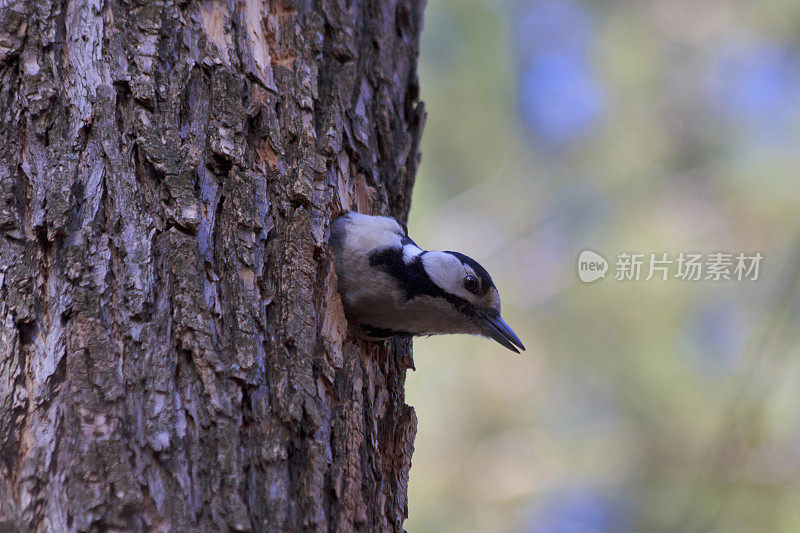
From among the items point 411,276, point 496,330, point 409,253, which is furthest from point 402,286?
point 496,330

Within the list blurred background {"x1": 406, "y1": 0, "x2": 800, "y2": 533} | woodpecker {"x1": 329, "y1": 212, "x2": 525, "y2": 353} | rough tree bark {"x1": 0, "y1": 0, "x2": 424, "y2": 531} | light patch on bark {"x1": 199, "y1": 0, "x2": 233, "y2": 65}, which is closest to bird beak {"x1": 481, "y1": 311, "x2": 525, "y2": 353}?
woodpecker {"x1": 329, "y1": 212, "x2": 525, "y2": 353}

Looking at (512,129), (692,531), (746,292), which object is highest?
(512,129)

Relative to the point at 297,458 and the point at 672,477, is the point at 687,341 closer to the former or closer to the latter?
the point at 672,477

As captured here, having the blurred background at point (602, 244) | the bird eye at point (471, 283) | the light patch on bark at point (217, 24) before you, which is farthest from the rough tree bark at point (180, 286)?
the blurred background at point (602, 244)

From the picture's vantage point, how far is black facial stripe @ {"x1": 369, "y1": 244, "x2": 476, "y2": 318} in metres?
2.94

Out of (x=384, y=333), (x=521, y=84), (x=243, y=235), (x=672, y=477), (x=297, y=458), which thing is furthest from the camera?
(x=521, y=84)

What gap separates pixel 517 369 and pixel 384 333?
3.86 metres

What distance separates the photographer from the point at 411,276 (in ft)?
9.89

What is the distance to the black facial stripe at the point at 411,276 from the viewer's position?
116 inches

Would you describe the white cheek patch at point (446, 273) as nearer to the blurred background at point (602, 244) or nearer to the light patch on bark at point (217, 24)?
the light patch on bark at point (217, 24)

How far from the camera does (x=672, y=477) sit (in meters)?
5.92

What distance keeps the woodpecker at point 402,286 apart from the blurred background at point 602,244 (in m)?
2.83

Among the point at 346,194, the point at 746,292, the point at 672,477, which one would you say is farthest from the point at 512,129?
the point at 346,194

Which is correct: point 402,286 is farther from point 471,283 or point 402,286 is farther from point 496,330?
point 496,330
